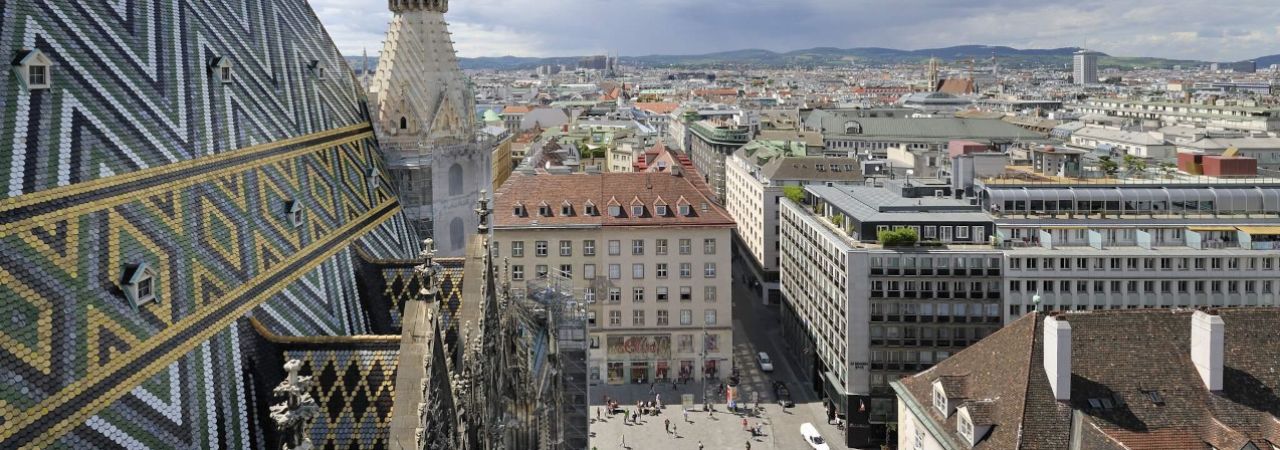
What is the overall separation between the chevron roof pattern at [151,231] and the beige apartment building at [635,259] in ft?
140

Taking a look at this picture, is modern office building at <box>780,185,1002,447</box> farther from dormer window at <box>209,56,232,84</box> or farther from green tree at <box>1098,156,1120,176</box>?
dormer window at <box>209,56,232,84</box>

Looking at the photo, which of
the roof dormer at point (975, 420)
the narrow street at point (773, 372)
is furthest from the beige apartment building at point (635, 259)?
the roof dormer at point (975, 420)

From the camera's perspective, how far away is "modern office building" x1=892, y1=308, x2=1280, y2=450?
34719 millimetres

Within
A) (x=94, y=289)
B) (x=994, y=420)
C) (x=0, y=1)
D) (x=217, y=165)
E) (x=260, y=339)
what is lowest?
(x=994, y=420)

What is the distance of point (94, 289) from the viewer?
16.0 m

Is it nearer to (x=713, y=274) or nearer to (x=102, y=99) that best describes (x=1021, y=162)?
(x=713, y=274)

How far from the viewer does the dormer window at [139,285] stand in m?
16.5

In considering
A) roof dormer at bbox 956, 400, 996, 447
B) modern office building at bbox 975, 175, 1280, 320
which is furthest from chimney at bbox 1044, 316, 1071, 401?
modern office building at bbox 975, 175, 1280, 320

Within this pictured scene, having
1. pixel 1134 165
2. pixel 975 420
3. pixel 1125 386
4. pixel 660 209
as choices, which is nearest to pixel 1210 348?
pixel 1125 386

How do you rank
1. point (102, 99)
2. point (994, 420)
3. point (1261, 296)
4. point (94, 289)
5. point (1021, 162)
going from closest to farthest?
point (94, 289) → point (102, 99) → point (994, 420) → point (1261, 296) → point (1021, 162)

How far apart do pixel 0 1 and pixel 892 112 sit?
17696 cm

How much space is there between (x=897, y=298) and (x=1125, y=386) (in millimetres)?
25296

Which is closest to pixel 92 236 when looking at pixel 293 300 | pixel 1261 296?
pixel 293 300

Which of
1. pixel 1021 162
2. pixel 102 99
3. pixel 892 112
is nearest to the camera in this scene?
pixel 102 99
